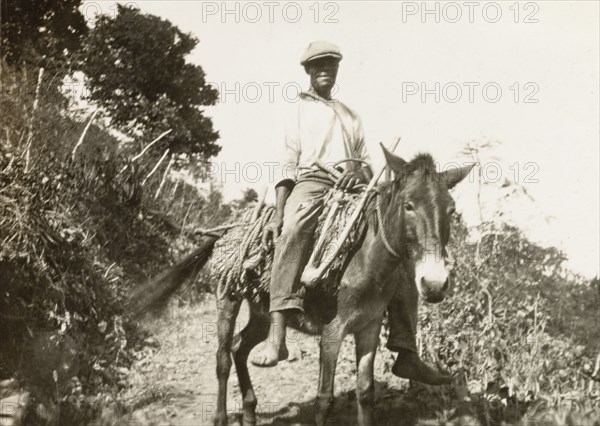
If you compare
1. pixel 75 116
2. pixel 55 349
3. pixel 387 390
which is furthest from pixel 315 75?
pixel 75 116

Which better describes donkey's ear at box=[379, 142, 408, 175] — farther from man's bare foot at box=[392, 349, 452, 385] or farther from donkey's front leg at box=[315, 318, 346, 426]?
man's bare foot at box=[392, 349, 452, 385]

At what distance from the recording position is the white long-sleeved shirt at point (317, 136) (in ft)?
19.0

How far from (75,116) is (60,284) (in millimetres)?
3369

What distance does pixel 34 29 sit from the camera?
362 inches

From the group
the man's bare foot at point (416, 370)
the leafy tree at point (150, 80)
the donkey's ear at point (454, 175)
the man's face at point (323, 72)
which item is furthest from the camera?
the leafy tree at point (150, 80)

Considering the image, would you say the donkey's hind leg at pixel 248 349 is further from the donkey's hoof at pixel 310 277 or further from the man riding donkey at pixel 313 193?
the donkey's hoof at pixel 310 277

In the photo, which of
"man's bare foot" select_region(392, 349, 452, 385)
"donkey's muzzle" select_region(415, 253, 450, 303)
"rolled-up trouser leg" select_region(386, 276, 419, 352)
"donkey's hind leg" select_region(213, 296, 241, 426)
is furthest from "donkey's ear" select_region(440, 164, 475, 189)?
"donkey's hind leg" select_region(213, 296, 241, 426)

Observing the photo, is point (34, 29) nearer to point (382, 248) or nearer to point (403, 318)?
point (382, 248)

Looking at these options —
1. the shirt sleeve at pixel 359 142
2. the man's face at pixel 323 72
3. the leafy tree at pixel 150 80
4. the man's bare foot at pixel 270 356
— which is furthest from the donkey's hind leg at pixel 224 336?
the leafy tree at pixel 150 80

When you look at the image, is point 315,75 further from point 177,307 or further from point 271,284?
point 177,307

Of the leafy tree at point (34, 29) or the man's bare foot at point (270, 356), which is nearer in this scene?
the man's bare foot at point (270, 356)

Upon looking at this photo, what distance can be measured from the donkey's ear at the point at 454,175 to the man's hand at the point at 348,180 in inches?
39.1

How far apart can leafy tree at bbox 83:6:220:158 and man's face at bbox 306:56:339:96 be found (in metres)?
5.58

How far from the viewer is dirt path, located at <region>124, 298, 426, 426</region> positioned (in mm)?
6387
